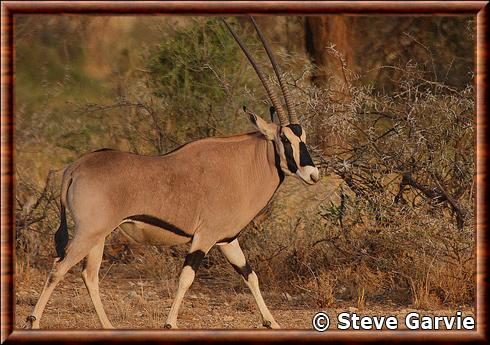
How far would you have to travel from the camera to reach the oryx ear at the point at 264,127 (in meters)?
7.49

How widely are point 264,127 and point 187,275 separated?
1268mm

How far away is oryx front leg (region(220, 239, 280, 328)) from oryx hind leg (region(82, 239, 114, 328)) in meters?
0.94

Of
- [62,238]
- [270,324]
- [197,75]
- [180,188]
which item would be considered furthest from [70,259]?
[197,75]

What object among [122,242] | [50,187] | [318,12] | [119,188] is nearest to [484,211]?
[318,12]

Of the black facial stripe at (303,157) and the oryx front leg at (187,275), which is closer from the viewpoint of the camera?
the oryx front leg at (187,275)

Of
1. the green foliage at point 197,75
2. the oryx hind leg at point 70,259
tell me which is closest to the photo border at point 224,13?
the oryx hind leg at point 70,259

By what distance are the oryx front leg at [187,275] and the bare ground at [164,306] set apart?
619 millimetres

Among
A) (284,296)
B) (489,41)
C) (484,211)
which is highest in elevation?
(489,41)

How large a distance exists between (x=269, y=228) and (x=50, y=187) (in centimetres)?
234

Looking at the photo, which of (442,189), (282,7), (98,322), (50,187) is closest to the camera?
(282,7)

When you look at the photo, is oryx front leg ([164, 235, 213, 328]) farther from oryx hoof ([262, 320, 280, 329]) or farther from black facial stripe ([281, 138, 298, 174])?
black facial stripe ([281, 138, 298, 174])

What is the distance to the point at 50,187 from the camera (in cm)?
1018

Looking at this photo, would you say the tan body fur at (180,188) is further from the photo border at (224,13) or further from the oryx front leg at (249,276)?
the photo border at (224,13)

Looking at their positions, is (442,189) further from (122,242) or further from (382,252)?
(122,242)
